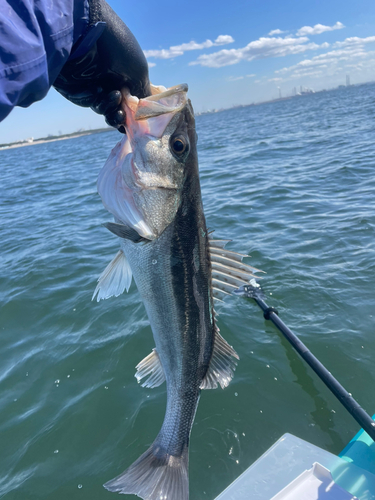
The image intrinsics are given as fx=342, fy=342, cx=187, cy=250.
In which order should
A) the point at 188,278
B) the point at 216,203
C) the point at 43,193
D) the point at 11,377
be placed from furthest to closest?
the point at 43,193
the point at 216,203
the point at 11,377
the point at 188,278

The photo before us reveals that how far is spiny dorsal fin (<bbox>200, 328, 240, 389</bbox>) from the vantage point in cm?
269

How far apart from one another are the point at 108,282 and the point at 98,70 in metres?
1.48

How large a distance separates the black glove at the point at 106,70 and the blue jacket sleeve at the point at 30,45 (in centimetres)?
39

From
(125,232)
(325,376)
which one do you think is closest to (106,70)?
(125,232)

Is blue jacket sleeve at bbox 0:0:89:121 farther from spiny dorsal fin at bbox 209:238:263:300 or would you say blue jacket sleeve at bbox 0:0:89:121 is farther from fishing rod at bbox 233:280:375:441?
fishing rod at bbox 233:280:375:441

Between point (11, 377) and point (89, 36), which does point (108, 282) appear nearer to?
point (89, 36)

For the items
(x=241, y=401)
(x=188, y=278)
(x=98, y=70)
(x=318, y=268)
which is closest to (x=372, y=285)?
(x=318, y=268)

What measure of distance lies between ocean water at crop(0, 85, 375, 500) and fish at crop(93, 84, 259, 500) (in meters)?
1.19

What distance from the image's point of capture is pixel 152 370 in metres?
2.77

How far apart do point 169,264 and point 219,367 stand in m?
0.96

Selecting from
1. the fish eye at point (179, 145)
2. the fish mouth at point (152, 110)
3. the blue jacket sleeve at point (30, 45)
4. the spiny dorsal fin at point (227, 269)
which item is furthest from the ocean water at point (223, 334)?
the blue jacket sleeve at point (30, 45)

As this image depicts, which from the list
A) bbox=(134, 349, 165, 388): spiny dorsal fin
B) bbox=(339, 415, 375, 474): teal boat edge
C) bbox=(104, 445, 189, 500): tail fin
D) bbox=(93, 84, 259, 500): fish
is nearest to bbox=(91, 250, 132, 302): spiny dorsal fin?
bbox=(93, 84, 259, 500): fish

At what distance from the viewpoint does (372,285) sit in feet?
19.5

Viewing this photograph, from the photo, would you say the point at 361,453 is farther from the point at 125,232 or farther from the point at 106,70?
the point at 106,70
